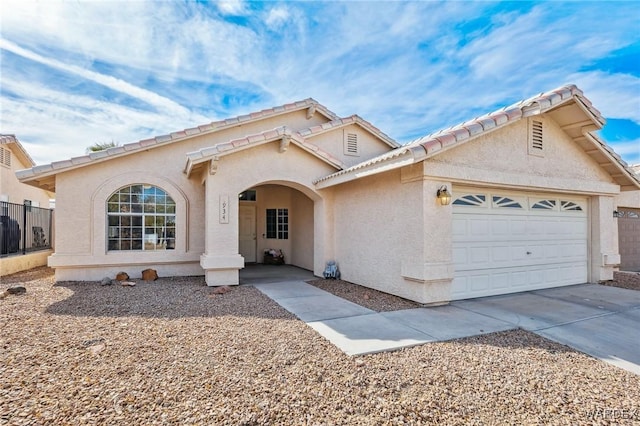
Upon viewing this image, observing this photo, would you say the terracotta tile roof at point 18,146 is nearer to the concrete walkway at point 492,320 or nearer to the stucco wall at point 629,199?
the concrete walkway at point 492,320

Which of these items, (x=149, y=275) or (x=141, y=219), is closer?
(x=149, y=275)

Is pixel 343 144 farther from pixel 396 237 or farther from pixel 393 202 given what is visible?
pixel 396 237

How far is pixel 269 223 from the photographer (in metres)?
17.0

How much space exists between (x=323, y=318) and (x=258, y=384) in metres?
2.98

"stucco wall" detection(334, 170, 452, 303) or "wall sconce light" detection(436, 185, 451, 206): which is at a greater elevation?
"wall sconce light" detection(436, 185, 451, 206)

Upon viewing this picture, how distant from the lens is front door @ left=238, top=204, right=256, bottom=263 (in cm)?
1689

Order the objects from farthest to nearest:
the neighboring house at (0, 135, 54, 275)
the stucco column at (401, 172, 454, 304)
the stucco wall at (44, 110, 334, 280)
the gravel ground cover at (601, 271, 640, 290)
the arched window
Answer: the neighboring house at (0, 135, 54, 275) < the arched window < the stucco wall at (44, 110, 334, 280) < the gravel ground cover at (601, 271, 640, 290) < the stucco column at (401, 172, 454, 304)

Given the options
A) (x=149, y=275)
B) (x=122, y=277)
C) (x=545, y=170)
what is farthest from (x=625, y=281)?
(x=122, y=277)

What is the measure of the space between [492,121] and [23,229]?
62.9 ft

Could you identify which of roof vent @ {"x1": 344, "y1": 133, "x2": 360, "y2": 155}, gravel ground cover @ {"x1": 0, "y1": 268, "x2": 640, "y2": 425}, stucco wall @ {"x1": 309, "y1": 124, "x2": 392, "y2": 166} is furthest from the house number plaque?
roof vent @ {"x1": 344, "y1": 133, "x2": 360, "y2": 155}

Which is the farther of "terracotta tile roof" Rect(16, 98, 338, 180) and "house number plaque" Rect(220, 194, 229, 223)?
"terracotta tile roof" Rect(16, 98, 338, 180)

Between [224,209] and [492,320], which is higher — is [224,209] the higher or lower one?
the higher one

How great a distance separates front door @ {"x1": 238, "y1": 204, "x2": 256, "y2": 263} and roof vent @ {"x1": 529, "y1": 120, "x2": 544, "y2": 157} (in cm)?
1222

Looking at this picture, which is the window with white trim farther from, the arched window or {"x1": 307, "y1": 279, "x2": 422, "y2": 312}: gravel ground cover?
{"x1": 307, "y1": 279, "x2": 422, "y2": 312}: gravel ground cover
